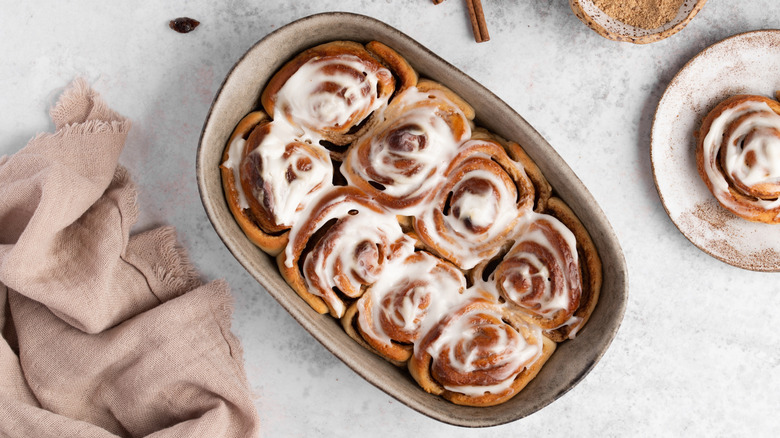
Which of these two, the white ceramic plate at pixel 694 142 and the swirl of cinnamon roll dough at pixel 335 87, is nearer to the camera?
the swirl of cinnamon roll dough at pixel 335 87

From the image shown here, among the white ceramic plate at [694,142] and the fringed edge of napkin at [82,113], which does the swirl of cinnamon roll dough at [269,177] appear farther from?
the white ceramic plate at [694,142]

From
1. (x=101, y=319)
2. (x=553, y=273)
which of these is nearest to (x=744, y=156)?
(x=553, y=273)

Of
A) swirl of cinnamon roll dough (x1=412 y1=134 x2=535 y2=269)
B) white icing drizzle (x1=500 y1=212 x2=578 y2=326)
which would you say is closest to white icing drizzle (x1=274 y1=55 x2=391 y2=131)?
swirl of cinnamon roll dough (x1=412 y1=134 x2=535 y2=269)

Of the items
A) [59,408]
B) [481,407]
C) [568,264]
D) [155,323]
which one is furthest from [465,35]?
[59,408]

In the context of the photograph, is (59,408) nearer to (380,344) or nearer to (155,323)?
(155,323)

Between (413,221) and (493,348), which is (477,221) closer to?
(413,221)

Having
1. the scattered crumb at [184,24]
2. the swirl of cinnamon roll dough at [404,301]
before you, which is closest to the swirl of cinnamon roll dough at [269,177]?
the swirl of cinnamon roll dough at [404,301]

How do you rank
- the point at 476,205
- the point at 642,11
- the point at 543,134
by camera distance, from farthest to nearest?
the point at 543,134 → the point at 642,11 → the point at 476,205
